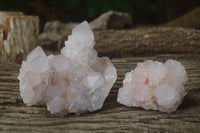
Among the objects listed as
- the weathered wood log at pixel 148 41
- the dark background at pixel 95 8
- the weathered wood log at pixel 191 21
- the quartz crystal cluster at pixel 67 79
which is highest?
the quartz crystal cluster at pixel 67 79

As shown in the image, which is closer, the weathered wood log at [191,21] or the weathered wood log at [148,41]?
the weathered wood log at [148,41]

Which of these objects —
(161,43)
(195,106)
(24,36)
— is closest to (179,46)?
(161,43)

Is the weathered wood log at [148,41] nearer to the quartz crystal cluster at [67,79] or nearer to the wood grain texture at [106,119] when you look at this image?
the wood grain texture at [106,119]

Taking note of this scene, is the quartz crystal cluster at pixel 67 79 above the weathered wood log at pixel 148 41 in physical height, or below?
above

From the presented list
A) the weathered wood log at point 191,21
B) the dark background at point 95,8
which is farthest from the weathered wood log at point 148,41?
the dark background at point 95,8

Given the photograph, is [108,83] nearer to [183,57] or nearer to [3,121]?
[3,121]

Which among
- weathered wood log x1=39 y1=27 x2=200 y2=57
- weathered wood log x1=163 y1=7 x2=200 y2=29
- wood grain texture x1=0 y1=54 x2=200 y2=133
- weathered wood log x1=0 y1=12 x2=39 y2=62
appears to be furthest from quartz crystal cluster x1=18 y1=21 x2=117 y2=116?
weathered wood log x1=163 y1=7 x2=200 y2=29
